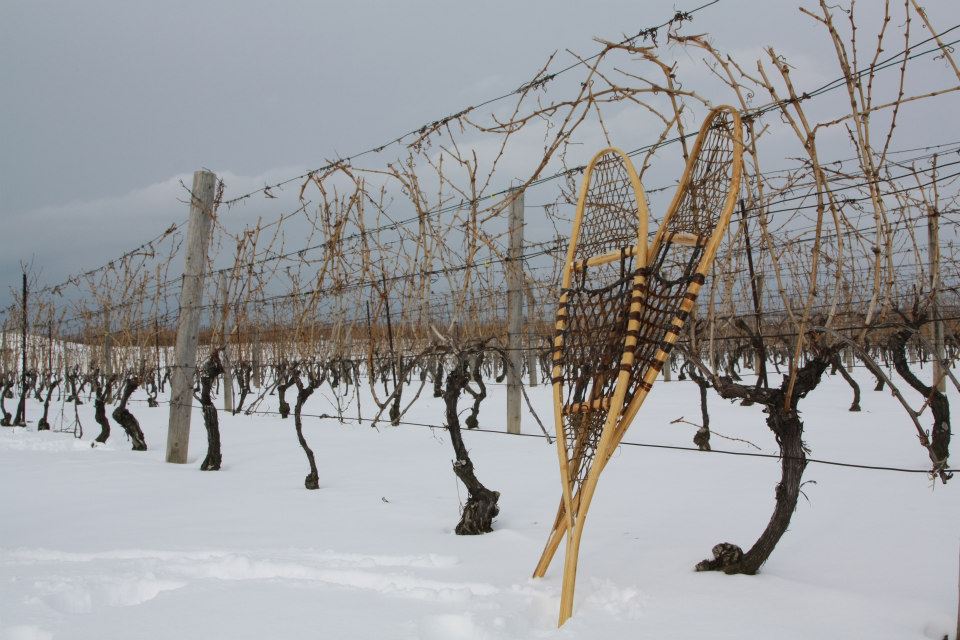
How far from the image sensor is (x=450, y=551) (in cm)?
238

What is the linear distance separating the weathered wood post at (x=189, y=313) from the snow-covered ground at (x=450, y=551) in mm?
356

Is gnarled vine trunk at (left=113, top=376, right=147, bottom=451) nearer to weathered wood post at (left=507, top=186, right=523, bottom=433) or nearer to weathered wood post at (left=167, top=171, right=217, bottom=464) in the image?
weathered wood post at (left=167, top=171, right=217, bottom=464)

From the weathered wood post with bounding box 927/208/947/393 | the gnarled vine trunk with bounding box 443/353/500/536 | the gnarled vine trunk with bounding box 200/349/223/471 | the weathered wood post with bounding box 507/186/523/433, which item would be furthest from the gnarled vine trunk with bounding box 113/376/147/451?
the weathered wood post with bounding box 927/208/947/393

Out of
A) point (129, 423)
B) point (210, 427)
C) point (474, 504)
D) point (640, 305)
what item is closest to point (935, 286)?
point (640, 305)

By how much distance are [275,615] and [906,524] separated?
214 centimetres

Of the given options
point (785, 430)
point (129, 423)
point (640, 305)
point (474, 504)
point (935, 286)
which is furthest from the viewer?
point (129, 423)

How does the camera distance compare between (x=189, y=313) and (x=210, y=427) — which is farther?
(x=189, y=313)

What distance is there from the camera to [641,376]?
179 centimetres

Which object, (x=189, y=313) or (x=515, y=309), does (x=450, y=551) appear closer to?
(x=515, y=309)

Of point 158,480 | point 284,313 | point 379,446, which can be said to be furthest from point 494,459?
point 284,313

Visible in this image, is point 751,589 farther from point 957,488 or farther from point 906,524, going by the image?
point 957,488

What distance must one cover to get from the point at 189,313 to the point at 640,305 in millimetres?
3942

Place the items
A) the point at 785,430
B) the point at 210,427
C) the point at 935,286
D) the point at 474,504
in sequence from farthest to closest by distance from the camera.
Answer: the point at 210,427
the point at 474,504
the point at 935,286
the point at 785,430

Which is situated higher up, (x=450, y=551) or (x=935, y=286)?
(x=935, y=286)
